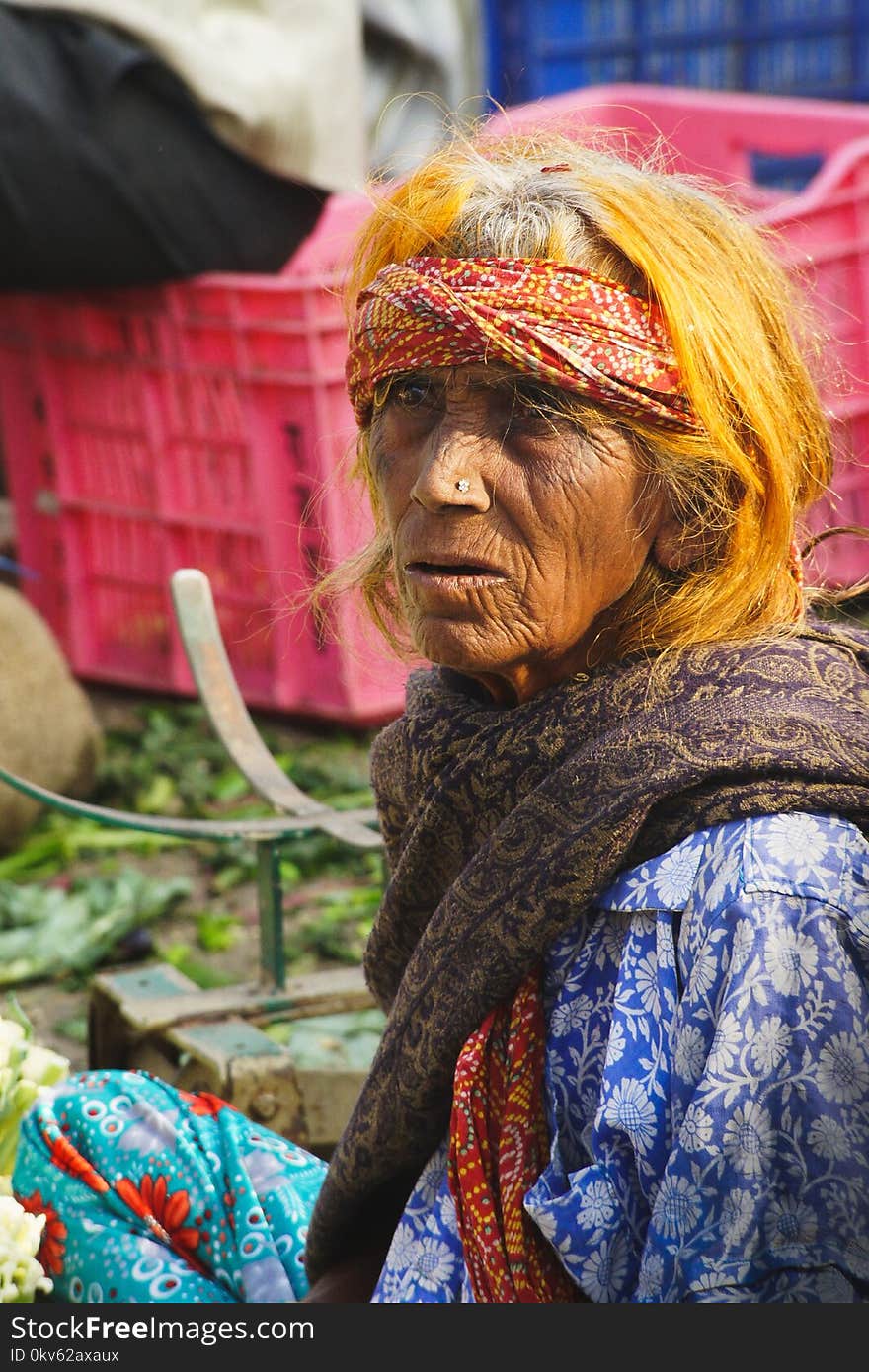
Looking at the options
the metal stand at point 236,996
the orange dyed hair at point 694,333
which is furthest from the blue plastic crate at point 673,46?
the orange dyed hair at point 694,333

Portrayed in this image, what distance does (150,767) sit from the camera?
16.5ft

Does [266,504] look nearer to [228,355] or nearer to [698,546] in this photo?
[228,355]

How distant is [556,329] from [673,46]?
19.8ft

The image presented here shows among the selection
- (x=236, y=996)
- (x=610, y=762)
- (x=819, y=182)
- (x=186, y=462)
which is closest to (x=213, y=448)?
(x=186, y=462)

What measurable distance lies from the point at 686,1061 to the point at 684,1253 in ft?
0.55

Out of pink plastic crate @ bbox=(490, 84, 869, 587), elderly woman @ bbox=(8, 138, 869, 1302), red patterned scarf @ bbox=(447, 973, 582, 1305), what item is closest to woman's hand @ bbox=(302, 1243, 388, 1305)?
elderly woman @ bbox=(8, 138, 869, 1302)

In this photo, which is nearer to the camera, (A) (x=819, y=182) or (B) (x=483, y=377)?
(B) (x=483, y=377)

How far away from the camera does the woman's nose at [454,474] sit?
165cm

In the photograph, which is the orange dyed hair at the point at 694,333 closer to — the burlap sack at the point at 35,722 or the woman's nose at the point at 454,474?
the woman's nose at the point at 454,474

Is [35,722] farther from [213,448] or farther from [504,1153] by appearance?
[504,1153]

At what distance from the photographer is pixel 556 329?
5.19 ft

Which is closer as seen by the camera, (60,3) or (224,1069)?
(224,1069)

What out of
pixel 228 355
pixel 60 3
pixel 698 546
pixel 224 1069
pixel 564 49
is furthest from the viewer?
pixel 564 49

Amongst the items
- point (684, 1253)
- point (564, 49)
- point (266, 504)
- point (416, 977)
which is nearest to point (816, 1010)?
point (684, 1253)
